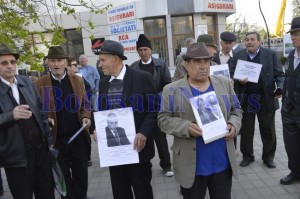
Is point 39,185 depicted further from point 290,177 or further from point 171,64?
point 171,64

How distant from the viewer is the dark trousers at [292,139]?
439 centimetres

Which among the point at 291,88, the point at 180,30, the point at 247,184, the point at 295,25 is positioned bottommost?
the point at 247,184

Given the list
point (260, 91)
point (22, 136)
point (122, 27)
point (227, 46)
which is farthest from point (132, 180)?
point (122, 27)

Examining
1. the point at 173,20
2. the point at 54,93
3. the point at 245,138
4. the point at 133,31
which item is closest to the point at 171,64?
the point at 173,20

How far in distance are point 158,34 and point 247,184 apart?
1438 centimetres

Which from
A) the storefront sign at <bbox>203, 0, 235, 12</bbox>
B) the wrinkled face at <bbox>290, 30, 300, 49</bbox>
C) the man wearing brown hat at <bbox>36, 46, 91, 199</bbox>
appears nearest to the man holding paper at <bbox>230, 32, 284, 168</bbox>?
the wrinkled face at <bbox>290, 30, 300, 49</bbox>

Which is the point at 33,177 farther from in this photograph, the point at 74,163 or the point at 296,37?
the point at 296,37

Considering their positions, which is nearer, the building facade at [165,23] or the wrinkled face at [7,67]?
the wrinkled face at [7,67]

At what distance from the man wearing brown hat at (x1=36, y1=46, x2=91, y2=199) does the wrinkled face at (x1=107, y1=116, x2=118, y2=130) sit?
35.4 inches

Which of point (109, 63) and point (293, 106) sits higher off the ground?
point (109, 63)

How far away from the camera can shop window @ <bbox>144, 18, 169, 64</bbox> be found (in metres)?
18.0

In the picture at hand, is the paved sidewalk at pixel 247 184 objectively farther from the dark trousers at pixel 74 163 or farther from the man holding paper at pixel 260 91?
the dark trousers at pixel 74 163

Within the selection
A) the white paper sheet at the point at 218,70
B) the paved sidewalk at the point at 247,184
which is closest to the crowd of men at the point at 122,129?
the paved sidewalk at the point at 247,184

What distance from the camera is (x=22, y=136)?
333 centimetres
